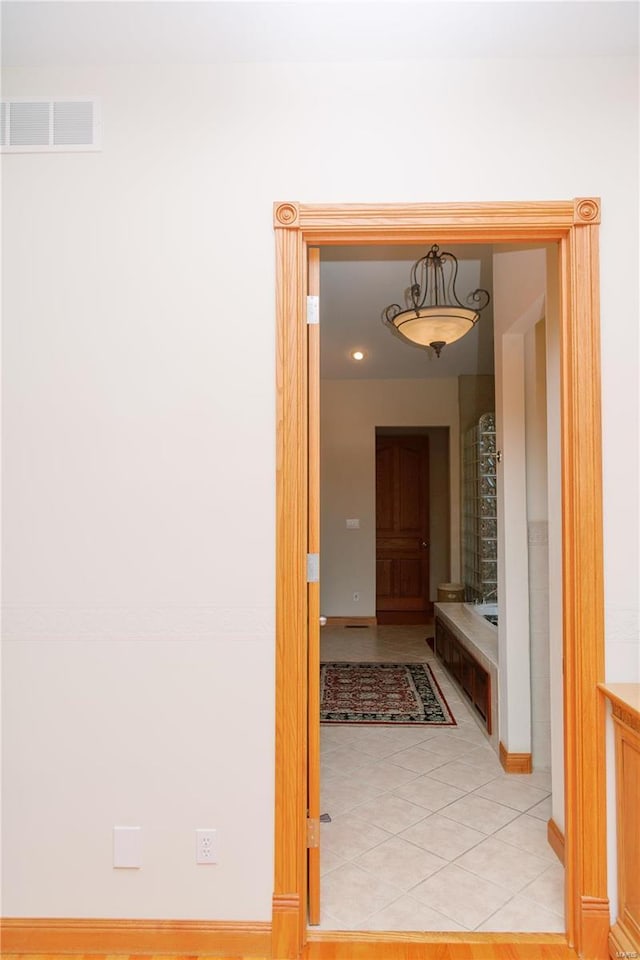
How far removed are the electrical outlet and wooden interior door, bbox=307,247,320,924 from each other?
31cm

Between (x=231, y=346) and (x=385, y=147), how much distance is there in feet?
2.68

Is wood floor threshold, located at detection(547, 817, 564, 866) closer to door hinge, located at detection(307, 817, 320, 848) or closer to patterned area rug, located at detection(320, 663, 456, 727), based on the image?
door hinge, located at detection(307, 817, 320, 848)

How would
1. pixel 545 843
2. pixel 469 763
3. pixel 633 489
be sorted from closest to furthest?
pixel 633 489 < pixel 545 843 < pixel 469 763

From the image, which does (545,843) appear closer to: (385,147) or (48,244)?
(385,147)

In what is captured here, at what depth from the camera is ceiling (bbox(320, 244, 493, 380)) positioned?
13.4ft

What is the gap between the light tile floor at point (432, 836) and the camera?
2049mm

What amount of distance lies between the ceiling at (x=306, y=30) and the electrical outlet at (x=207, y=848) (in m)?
2.48

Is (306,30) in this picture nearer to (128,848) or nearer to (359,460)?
(128,848)

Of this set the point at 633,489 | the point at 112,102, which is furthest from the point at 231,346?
the point at 633,489

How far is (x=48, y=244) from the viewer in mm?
1971

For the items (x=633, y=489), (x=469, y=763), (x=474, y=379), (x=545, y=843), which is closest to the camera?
(x=633, y=489)

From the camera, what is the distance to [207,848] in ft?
6.14

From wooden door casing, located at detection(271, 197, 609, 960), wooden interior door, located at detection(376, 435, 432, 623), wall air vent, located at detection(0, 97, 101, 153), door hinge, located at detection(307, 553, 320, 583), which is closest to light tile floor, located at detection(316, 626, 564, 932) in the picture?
wooden door casing, located at detection(271, 197, 609, 960)

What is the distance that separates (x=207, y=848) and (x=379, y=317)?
14.9ft
